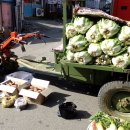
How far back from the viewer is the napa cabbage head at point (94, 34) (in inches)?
214

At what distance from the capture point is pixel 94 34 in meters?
5.45

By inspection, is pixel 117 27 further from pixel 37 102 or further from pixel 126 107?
pixel 37 102

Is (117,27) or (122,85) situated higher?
(117,27)

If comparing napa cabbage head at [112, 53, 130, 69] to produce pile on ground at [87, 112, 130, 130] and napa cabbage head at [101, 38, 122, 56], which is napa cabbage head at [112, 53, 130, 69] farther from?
produce pile on ground at [87, 112, 130, 130]

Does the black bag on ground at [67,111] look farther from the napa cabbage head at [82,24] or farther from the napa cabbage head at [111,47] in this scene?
the napa cabbage head at [82,24]

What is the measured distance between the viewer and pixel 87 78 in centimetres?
606

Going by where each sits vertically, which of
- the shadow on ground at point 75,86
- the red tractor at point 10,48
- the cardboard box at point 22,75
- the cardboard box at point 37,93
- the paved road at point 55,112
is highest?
the red tractor at point 10,48

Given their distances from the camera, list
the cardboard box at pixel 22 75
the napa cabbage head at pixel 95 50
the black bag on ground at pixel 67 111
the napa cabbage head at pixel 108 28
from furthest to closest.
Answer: the cardboard box at pixel 22 75 < the black bag on ground at pixel 67 111 < the napa cabbage head at pixel 95 50 < the napa cabbage head at pixel 108 28

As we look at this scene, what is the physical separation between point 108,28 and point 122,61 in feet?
2.00

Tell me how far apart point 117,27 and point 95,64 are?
76 cm

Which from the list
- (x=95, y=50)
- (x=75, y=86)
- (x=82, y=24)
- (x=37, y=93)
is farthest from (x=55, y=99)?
(x=82, y=24)

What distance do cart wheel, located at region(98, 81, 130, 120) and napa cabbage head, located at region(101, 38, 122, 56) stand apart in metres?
0.56

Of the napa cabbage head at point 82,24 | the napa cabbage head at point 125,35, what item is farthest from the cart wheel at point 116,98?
the napa cabbage head at point 82,24

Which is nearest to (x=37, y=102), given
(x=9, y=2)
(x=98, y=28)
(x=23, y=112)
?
(x=23, y=112)
